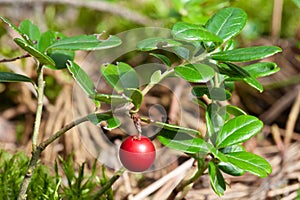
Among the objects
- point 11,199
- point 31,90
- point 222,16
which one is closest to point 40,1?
point 31,90

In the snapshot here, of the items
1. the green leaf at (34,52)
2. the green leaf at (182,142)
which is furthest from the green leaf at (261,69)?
the green leaf at (34,52)

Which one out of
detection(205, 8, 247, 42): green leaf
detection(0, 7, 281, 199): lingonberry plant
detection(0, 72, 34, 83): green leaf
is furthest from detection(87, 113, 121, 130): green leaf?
detection(205, 8, 247, 42): green leaf

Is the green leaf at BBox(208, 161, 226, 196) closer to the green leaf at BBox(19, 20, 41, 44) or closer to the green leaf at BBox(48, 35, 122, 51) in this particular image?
the green leaf at BBox(48, 35, 122, 51)

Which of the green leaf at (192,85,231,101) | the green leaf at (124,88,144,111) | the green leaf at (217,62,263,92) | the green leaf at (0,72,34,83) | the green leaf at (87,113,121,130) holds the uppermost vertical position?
the green leaf at (124,88,144,111)

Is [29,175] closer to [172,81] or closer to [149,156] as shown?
[149,156]

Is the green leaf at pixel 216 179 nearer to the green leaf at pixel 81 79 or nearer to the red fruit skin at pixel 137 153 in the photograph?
the red fruit skin at pixel 137 153

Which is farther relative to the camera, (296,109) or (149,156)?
(296,109)

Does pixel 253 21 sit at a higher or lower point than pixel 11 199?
lower

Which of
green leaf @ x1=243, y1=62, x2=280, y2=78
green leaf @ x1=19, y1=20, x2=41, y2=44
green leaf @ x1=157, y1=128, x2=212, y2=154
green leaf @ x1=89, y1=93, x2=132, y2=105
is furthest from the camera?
green leaf @ x1=19, y1=20, x2=41, y2=44
